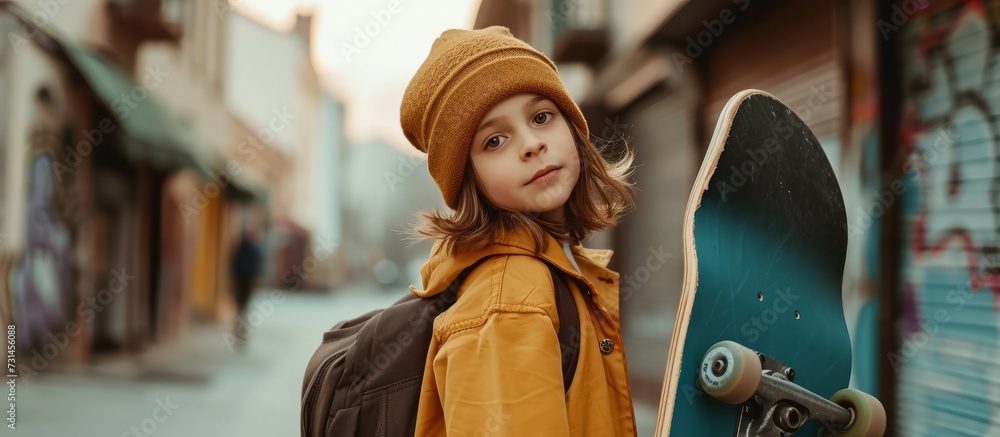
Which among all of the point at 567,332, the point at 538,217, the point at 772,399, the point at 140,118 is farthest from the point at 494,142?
the point at 140,118

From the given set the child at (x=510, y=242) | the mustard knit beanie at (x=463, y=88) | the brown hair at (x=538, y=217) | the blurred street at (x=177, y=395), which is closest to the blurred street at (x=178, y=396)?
the blurred street at (x=177, y=395)

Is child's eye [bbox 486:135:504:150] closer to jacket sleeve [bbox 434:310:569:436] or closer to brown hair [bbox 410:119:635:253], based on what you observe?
brown hair [bbox 410:119:635:253]

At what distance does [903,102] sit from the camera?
10.8 ft

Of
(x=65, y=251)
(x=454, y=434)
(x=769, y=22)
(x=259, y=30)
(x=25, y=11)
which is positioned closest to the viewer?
(x=454, y=434)

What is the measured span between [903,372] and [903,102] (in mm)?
1161

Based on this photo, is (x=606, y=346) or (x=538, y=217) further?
(x=538, y=217)

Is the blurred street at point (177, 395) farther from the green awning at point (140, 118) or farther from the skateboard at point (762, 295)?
the skateboard at point (762, 295)

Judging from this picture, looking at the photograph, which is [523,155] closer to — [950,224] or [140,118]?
[950,224]

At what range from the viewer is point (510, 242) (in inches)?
57.4

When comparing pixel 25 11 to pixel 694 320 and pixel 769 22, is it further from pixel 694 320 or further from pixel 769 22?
pixel 694 320

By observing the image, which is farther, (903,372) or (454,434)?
(903,372)

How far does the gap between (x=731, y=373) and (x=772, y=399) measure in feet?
0.49

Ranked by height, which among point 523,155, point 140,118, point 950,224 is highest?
point 140,118

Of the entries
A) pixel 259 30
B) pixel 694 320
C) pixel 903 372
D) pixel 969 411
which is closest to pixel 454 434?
pixel 694 320
